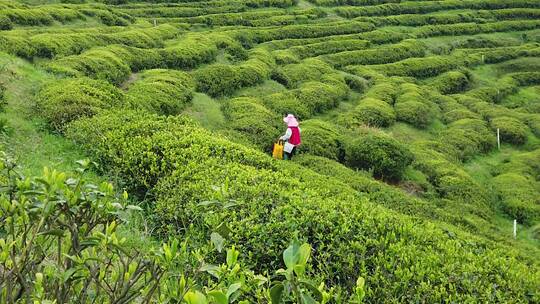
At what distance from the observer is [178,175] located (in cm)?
729

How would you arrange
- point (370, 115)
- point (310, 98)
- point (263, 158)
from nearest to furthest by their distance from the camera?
point (263, 158) < point (310, 98) < point (370, 115)

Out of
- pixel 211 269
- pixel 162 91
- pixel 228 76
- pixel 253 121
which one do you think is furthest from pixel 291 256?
pixel 228 76

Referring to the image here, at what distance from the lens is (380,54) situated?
38.4m

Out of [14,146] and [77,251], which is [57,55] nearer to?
[14,146]

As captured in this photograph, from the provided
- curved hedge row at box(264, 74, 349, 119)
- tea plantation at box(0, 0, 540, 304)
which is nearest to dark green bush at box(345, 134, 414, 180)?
tea plantation at box(0, 0, 540, 304)

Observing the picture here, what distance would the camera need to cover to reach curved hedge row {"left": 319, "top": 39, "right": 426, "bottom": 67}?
35.6 meters

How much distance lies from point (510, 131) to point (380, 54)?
13.5m

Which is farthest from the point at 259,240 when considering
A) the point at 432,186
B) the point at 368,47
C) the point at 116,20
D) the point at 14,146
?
the point at 368,47

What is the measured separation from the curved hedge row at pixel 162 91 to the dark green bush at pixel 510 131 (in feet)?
59.4

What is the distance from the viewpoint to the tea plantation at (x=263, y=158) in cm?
297

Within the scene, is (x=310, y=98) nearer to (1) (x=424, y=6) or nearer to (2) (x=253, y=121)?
(2) (x=253, y=121)

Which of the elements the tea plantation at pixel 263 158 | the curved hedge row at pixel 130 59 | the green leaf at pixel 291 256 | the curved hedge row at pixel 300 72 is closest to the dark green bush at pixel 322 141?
the tea plantation at pixel 263 158

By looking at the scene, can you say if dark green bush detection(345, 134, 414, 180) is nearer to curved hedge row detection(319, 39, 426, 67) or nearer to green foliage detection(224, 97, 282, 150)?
green foliage detection(224, 97, 282, 150)

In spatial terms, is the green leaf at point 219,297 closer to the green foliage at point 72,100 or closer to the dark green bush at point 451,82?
the green foliage at point 72,100
